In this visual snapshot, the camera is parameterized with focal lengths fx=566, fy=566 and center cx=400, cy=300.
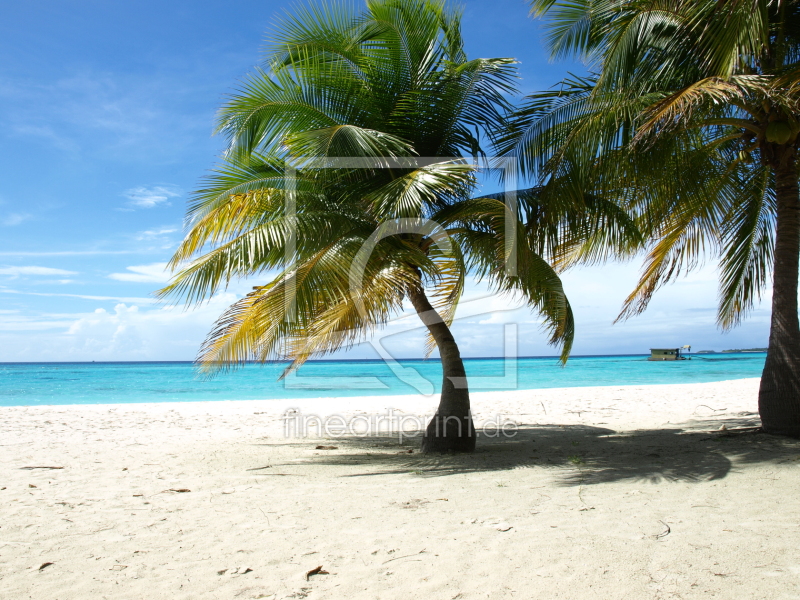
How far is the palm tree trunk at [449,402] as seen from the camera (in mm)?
6941

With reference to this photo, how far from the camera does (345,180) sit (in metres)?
7.00

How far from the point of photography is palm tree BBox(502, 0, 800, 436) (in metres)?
5.77

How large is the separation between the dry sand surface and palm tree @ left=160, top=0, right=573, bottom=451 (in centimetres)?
139

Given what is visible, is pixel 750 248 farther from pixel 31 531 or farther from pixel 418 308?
pixel 31 531

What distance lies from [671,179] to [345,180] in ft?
13.6

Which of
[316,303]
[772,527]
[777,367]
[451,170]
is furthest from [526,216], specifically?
[772,527]

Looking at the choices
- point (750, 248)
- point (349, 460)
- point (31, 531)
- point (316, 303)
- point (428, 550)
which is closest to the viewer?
point (428, 550)

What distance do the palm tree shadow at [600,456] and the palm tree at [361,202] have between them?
719mm

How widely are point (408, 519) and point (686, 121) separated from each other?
468 cm
